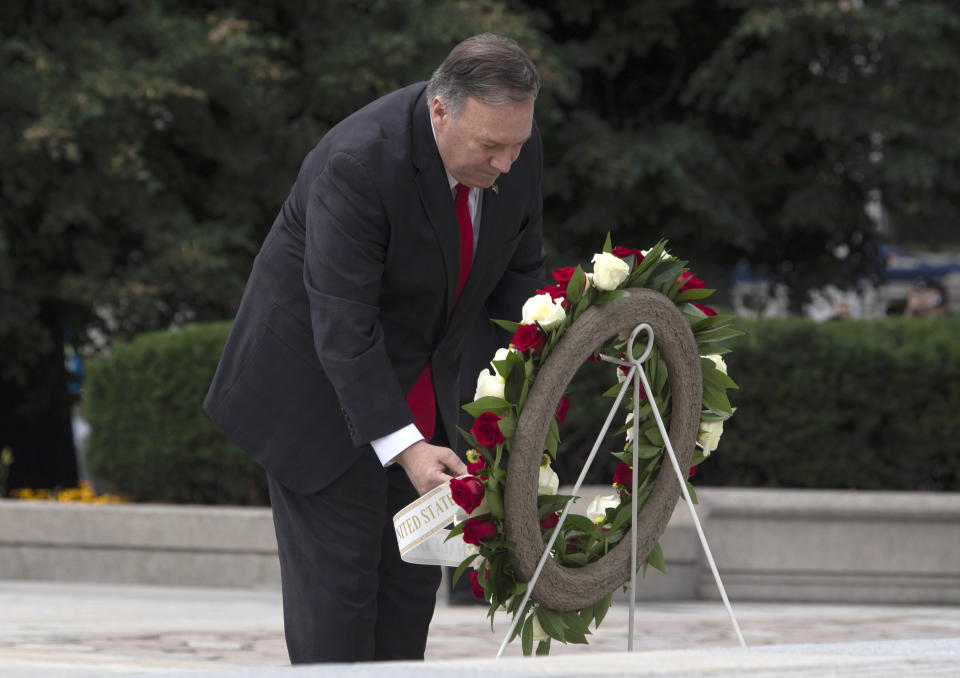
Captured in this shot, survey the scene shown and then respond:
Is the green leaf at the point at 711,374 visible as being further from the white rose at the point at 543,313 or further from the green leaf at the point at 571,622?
the green leaf at the point at 571,622

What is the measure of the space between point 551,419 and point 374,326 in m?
0.44

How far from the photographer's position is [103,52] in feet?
34.6

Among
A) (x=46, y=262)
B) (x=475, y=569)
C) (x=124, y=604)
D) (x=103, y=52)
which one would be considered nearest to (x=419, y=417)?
(x=475, y=569)

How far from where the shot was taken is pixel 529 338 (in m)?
3.45

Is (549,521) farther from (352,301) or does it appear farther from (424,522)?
(352,301)

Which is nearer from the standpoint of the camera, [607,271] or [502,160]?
[502,160]

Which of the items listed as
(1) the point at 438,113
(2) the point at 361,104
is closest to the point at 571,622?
(1) the point at 438,113

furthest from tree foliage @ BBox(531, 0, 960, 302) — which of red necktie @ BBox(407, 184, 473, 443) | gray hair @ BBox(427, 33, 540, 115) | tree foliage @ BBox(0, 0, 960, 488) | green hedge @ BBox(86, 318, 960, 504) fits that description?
gray hair @ BBox(427, 33, 540, 115)

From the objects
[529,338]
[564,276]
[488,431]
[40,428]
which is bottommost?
[40,428]

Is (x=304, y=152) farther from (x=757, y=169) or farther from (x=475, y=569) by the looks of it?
(x=475, y=569)

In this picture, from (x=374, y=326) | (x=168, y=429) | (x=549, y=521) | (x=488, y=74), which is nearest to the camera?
(x=488, y=74)

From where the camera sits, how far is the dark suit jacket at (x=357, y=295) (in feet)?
11.3

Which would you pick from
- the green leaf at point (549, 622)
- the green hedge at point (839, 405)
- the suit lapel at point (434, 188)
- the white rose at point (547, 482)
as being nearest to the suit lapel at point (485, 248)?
the suit lapel at point (434, 188)

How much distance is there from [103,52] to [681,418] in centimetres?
767
